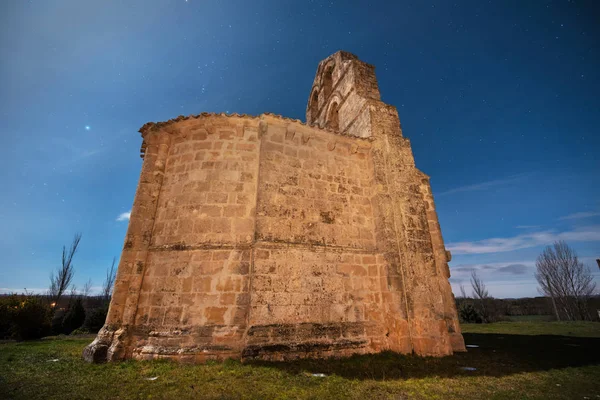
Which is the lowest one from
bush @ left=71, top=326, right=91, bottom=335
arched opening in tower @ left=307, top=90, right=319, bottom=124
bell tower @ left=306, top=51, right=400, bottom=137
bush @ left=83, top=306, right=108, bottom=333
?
bush @ left=71, top=326, right=91, bottom=335

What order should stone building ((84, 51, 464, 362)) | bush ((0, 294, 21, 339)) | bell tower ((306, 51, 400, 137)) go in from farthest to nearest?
1. bush ((0, 294, 21, 339))
2. bell tower ((306, 51, 400, 137))
3. stone building ((84, 51, 464, 362))

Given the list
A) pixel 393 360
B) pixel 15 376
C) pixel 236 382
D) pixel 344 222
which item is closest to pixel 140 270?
pixel 15 376

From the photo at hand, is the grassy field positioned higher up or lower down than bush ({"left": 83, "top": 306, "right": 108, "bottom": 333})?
lower down

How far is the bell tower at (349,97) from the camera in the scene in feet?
27.8

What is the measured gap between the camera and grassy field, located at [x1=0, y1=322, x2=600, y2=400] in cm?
360

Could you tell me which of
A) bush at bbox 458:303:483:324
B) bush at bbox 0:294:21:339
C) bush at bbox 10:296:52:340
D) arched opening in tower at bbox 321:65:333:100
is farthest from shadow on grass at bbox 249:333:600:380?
bush at bbox 458:303:483:324

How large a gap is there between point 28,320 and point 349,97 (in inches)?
554

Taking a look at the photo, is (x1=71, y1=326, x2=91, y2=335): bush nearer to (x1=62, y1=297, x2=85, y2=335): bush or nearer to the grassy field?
(x1=62, y1=297, x2=85, y2=335): bush

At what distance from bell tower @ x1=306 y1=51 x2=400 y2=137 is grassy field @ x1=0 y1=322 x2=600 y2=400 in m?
5.77

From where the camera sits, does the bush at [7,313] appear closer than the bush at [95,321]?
Yes

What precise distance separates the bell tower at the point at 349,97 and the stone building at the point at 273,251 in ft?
3.20

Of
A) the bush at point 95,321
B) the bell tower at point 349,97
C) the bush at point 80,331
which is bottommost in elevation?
the bush at point 80,331

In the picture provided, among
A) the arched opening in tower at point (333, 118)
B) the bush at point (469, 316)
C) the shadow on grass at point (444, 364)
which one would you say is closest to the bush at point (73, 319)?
the shadow on grass at point (444, 364)

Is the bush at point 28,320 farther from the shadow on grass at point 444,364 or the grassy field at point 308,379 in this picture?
the shadow on grass at point 444,364
